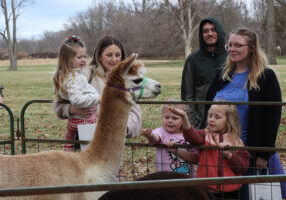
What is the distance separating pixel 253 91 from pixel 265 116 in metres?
0.24

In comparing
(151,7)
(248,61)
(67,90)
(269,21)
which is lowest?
(67,90)

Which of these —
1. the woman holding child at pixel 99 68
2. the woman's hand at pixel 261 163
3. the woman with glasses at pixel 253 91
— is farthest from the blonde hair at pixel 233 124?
the woman holding child at pixel 99 68

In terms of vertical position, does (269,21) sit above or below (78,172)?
above

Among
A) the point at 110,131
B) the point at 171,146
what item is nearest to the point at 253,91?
the point at 171,146

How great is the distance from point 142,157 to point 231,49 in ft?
10.5

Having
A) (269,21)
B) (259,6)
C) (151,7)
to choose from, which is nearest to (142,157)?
(269,21)

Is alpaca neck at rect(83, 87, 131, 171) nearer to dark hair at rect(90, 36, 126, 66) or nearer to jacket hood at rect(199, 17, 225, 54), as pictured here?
dark hair at rect(90, 36, 126, 66)

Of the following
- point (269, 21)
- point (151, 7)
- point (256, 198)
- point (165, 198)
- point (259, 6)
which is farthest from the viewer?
point (151, 7)

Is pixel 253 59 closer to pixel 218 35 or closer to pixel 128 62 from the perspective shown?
pixel 218 35

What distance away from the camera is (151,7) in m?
53.7

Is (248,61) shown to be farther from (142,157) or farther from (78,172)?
(142,157)

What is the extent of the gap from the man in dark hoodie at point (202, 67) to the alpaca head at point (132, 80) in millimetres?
1337

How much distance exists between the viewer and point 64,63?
3.80m

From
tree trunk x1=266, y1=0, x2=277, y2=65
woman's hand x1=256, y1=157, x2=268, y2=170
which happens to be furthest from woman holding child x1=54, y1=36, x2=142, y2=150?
tree trunk x1=266, y1=0, x2=277, y2=65
